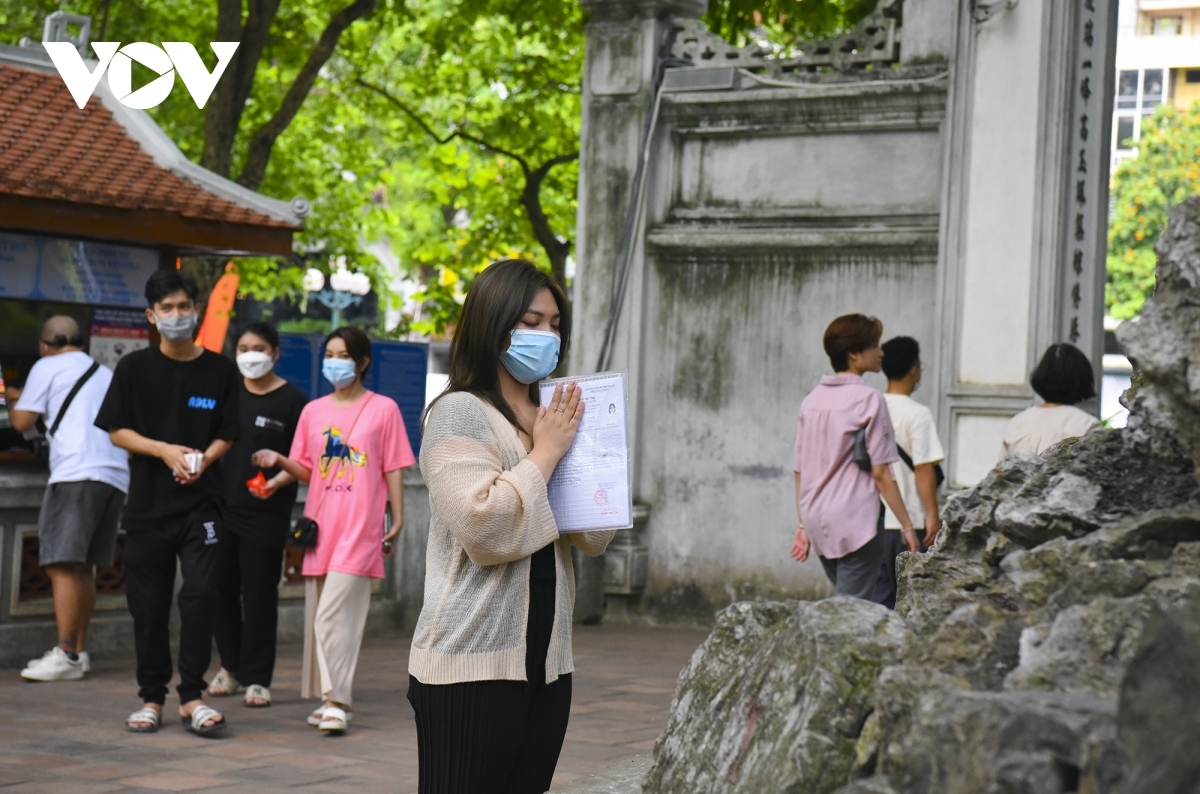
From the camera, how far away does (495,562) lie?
342 cm

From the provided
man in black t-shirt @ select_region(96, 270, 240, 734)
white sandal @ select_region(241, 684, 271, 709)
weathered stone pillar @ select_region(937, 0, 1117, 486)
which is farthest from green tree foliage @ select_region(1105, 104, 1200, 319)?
man in black t-shirt @ select_region(96, 270, 240, 734)

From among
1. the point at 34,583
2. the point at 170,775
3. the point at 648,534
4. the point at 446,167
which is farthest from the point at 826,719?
the point at 446,167

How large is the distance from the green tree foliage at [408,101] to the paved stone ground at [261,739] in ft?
26.5

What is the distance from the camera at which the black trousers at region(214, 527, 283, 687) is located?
8055 mm

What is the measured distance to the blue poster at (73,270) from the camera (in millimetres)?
10461

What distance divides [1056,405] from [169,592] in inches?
160

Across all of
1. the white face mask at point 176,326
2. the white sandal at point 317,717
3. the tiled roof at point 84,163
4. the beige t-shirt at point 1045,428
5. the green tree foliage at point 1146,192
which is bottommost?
the white sandal at point 317,717

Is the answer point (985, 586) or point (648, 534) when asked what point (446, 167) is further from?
point (985, 586)

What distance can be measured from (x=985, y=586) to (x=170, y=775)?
3818 millimetres

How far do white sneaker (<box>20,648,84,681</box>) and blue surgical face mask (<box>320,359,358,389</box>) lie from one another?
237cm

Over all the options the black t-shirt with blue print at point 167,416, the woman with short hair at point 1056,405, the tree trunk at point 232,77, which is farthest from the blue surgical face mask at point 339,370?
the tree trunk at point 232,77

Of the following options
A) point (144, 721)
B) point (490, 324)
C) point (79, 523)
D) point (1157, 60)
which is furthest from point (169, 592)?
point (1157, 60)

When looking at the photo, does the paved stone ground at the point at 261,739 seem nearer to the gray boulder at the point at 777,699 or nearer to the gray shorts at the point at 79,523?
the gray shorts at the point at 79,523

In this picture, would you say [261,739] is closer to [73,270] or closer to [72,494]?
[72,494]
